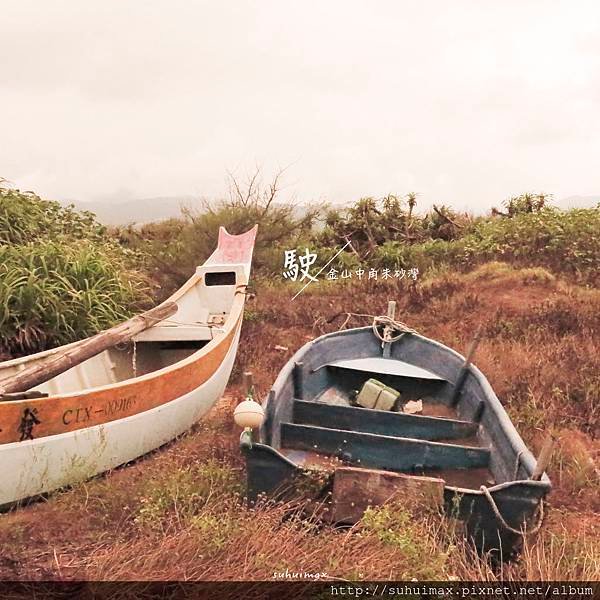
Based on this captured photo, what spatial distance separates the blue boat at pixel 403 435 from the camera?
3348 mm

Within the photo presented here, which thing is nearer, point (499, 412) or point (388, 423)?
point (499, 412)

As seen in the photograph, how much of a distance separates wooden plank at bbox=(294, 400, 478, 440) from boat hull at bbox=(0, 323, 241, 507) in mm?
1037

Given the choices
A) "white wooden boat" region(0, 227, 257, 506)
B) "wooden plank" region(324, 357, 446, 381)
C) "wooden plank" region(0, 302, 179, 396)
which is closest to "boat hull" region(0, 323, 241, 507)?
"white wooden boat" region(0, 227, 257, 506)

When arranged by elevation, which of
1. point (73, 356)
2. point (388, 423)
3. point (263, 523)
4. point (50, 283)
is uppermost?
point (50, 283)

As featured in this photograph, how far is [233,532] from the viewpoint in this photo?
10.2ft

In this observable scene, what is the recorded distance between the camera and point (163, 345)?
253 inches

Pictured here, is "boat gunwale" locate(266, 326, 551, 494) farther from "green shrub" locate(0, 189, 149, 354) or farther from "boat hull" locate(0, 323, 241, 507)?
"green shrub" locate(0, 189, 149, 354)

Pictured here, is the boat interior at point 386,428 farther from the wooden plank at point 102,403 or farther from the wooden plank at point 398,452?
the wooden plank at point 102,403

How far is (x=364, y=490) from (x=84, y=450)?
1.83 metres

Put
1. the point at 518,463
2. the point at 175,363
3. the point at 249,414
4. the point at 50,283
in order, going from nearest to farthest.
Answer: the point at 249,414 → the point at 518,463 → the point at 175,363 → the point at 50,283

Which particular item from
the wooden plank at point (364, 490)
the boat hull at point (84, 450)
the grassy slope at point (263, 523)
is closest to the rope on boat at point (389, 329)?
the grassy slope at point (263, 523)

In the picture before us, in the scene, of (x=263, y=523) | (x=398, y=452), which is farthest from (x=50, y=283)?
(x=263, y=523)

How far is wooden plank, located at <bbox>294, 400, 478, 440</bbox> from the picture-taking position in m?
4.79

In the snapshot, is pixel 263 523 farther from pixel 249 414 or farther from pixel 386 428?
pixel 386 428
